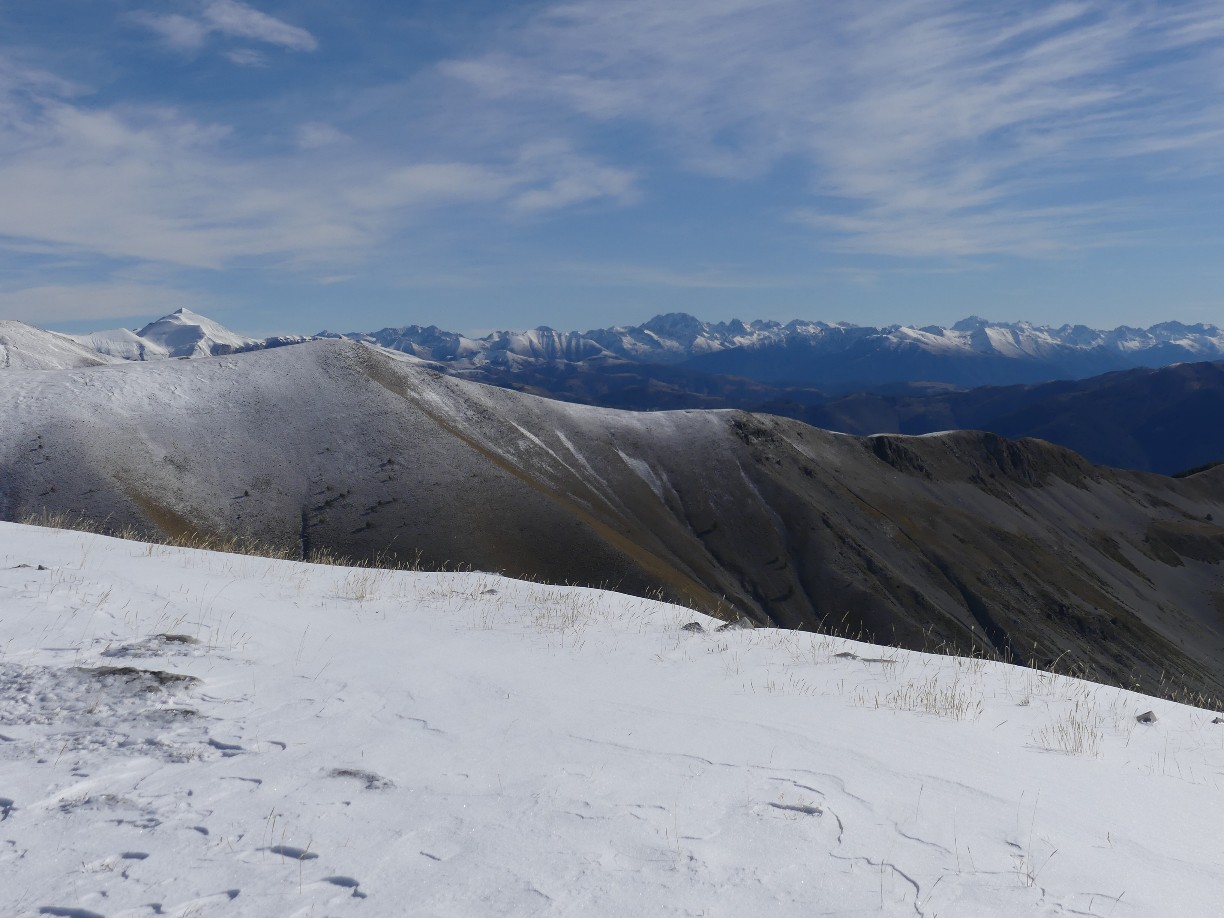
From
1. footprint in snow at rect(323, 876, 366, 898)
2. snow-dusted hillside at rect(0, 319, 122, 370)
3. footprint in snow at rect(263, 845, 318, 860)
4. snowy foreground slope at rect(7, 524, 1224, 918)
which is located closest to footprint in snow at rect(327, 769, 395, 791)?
snowy foreground slope at rect(7, 524, 1224, 918)

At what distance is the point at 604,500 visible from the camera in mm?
83438

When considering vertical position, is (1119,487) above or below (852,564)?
above

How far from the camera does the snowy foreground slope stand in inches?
185

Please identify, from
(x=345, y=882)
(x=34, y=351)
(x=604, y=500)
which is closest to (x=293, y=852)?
(x=345, y=882)

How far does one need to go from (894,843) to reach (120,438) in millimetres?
74696

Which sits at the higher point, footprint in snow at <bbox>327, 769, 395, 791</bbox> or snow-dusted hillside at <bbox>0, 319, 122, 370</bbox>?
snow-dusted hillside at <bbox>0, 319, 122, 370</bbox>

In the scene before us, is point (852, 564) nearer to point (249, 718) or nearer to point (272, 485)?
point (272, 485)

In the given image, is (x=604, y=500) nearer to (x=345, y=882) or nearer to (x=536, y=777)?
(x=536, y=777)

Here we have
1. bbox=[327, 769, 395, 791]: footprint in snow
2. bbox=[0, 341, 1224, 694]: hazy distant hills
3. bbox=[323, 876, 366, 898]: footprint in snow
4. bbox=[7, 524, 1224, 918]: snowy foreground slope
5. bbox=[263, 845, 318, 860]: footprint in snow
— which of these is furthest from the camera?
bbox=[0, 341, 1224, 694]: hazy distant hills

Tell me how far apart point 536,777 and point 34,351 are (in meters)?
214

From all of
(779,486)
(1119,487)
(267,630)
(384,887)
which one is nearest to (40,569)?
(267,630)

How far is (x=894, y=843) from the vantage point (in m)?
5.32

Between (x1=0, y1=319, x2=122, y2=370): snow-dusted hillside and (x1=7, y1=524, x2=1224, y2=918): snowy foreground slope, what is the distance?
579 ft

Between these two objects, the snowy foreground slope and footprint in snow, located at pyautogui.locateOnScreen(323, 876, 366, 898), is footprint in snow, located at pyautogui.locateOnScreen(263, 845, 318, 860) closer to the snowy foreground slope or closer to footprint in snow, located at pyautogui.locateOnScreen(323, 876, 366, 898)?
the snowy foreground slope
